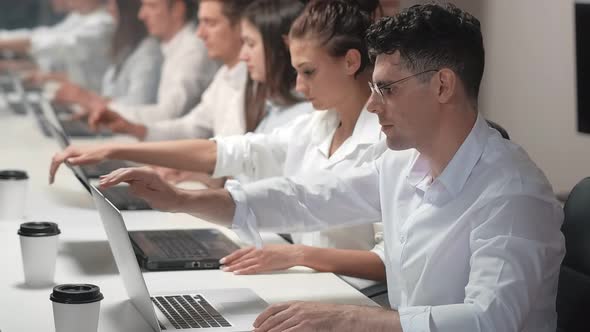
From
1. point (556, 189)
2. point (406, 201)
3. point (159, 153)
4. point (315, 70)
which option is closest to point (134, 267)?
point (406, 201)

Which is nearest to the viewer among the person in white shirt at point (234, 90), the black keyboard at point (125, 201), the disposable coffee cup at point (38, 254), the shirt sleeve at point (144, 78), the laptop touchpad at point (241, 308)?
the laptop touchpad at point (241, 308)

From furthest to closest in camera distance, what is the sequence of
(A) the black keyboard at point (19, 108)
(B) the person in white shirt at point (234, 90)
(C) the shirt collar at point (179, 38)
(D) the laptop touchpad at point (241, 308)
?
1. (A) the black keyboard at point (19, 108)
2. (C) the shirt collar at point (179, 38)
3. (B) the person in white shirt at point (234, 90)
4. (D) the laptop touchpad at point (241, 308)

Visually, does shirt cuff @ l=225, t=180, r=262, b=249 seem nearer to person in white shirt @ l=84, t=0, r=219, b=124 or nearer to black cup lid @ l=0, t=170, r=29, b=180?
black cup lid @ l=0, t=170, r=29, b=180

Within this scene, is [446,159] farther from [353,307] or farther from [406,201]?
[353,307]

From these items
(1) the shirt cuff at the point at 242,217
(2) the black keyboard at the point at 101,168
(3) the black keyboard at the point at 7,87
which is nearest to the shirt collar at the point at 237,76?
(2) the black keyboard at the point at 101,168

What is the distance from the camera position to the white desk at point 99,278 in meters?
1.80

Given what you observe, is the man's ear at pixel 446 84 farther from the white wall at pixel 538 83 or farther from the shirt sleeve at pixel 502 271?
the white wall at pixel 538 83

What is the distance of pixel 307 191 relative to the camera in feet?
7.16

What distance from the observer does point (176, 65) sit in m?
5.03

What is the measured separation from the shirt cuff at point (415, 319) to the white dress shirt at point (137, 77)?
393 cm

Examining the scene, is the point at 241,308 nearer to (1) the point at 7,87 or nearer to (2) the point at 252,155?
(2) the point at 252,155

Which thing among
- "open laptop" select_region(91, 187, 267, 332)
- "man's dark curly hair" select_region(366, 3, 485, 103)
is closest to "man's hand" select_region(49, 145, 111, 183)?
"open laptop" select_region(91, 187, 267, 332)

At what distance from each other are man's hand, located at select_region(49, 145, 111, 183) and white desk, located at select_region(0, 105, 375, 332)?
16cm

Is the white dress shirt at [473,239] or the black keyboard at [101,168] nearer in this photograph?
the white dress shirt at [473,239]
